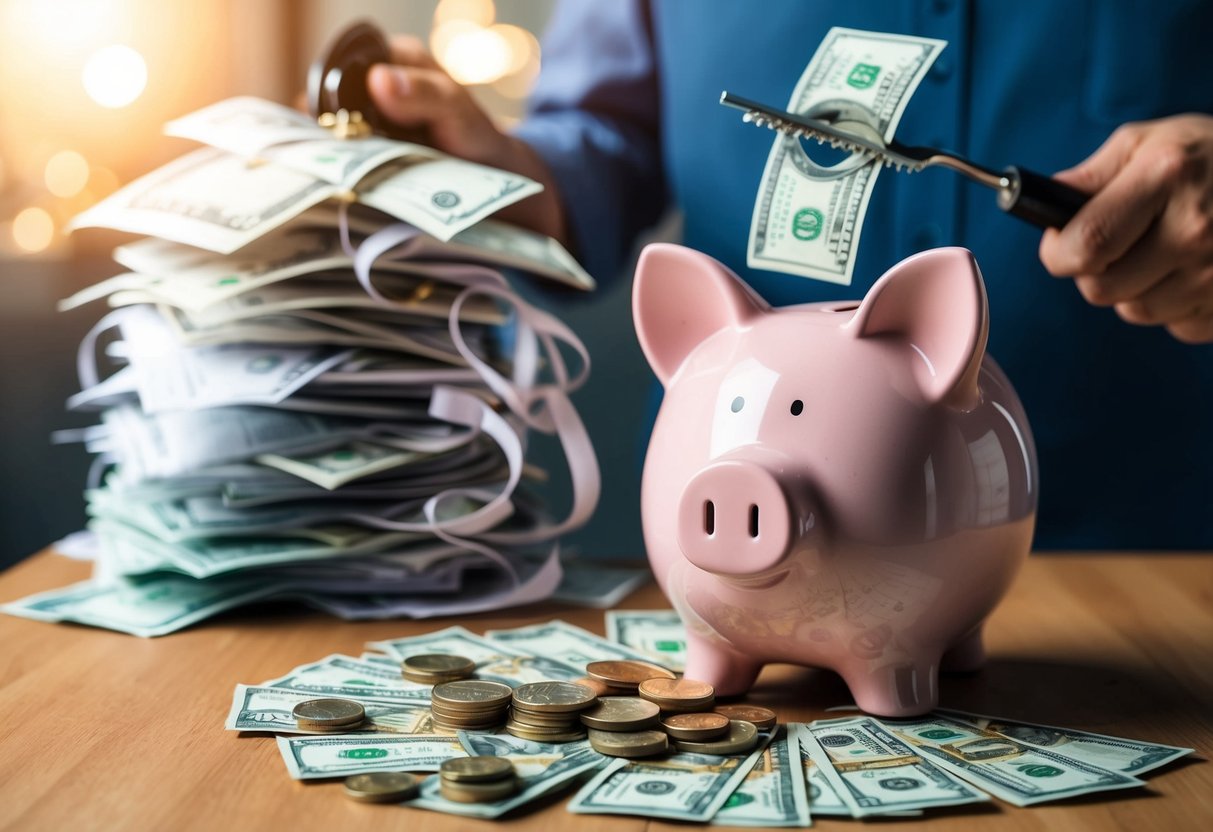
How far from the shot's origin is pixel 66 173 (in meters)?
2.21

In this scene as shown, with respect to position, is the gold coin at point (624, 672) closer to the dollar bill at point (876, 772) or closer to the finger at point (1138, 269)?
the dollar bill at point (876, 772)

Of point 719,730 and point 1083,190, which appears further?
point 1083,190

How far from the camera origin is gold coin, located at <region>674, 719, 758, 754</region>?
0.77 metres

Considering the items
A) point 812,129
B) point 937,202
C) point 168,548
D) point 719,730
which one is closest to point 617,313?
point 937,202

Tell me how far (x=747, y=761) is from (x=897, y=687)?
0.14 m

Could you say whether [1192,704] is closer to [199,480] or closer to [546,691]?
[546,691]

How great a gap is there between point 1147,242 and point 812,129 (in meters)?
0.35

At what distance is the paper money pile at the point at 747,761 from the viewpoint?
0.70 meters

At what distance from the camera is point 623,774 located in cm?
74

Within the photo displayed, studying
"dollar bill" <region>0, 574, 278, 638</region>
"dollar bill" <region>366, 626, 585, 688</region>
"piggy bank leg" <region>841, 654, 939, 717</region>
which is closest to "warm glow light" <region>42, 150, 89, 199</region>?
"dollar bill" <region>0, 574, 278, 638</region>

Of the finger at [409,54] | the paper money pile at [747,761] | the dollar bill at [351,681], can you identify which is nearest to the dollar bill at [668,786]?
the paper money pile at [747,761]

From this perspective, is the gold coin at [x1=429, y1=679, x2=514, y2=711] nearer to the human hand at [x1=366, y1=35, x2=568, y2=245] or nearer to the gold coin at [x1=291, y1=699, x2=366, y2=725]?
the gold coin at [x1=291, y1=699, x2=366, y2=725]

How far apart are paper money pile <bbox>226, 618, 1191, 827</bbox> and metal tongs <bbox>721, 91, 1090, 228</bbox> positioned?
16.2 inches

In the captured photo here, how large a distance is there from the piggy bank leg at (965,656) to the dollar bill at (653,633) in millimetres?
219
